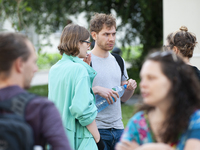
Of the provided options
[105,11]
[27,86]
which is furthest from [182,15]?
[27,86]

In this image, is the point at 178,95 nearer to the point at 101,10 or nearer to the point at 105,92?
the point at 105,92

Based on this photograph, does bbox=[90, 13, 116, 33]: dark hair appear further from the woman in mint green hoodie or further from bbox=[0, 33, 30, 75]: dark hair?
bbox=[0, 33, 30, 75]: dark hair

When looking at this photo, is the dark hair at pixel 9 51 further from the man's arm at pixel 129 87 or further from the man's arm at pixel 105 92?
the man's arm at pixel 129 87

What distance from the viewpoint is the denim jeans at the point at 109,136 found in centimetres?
314

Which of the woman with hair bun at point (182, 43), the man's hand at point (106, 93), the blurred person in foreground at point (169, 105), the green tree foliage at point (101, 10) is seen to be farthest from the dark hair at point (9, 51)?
the green tree foliage at point (101, 10)

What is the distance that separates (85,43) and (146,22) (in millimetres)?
9198

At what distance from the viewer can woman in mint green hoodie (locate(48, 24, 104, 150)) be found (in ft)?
8.16

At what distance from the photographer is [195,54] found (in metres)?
5.38

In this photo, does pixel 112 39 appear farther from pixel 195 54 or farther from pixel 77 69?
pixel 195 54

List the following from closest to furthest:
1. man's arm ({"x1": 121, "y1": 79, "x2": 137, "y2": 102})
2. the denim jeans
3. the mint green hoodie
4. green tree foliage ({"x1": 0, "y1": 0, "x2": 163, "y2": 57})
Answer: the mint green hoodie, the denim jeans, man's arm ({"x1": 121, "y1": 79, "x2": 137, "y2": 102}), green tree foliage ({"x1": 0, "y1": 0, "x2": 163, "y2": 57})

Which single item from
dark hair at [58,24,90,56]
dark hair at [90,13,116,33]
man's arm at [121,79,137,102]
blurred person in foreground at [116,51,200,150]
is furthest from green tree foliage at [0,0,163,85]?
blurred person in foreground at [116,51,200,150]

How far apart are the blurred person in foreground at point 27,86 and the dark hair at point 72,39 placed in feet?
3.71

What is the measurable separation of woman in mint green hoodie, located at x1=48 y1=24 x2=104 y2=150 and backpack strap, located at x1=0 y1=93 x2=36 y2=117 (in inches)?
41.9

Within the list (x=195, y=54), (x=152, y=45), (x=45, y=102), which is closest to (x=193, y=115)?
(x=45, y=102)
